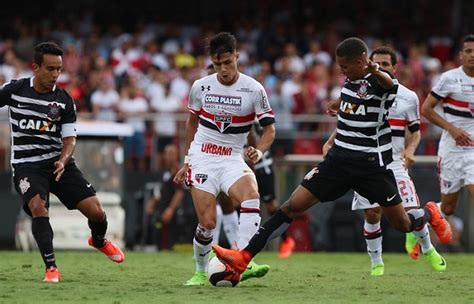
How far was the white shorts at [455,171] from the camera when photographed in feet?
48.3

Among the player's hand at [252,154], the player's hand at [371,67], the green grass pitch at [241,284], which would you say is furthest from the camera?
the player's hand at [252,154]

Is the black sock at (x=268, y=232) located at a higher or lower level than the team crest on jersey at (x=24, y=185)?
lower

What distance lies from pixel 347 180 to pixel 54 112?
9.87ft

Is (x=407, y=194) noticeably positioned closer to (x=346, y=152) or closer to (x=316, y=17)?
(x=346, y=152)

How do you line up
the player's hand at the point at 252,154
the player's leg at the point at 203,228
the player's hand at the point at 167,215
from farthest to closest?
the player's hand at the point at 167,215 → the player's leg at the point at 203,228 → the player's hand at the point at 252,154

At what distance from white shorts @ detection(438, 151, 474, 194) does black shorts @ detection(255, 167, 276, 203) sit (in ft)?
10.2

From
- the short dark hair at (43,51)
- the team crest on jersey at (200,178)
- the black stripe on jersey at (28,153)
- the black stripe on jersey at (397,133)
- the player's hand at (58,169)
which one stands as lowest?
the team crest on jersey at (200,178)

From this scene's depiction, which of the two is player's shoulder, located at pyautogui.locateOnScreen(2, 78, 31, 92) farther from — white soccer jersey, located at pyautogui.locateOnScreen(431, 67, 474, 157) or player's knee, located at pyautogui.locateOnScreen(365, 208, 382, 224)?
white soccer jersey, located at pyautogui.locateOnScreen(431, 67, 474, 157)

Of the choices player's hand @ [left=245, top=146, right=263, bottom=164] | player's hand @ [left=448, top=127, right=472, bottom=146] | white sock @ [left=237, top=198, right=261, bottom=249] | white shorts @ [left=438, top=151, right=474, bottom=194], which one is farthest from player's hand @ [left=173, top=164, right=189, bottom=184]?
white shorts @ [left=438, top=151, right=474, bottom=194]

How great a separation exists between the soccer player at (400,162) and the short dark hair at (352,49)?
7.29 ft

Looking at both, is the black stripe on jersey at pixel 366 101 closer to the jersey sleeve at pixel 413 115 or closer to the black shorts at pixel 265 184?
the jersey sleeve at pixel 413 115

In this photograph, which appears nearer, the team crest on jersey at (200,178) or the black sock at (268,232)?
the black sock at (268,232)

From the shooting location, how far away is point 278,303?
33.4 feet

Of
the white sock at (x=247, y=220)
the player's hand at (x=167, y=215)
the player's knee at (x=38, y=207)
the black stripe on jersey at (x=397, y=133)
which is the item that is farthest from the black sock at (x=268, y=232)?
the player's hand at (x=167, y=215)
